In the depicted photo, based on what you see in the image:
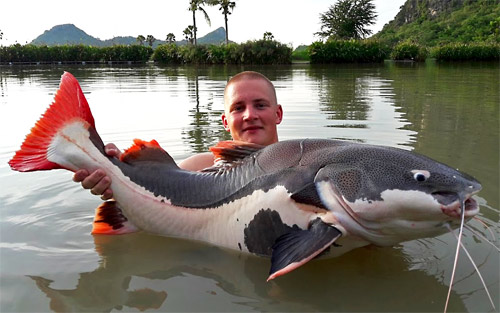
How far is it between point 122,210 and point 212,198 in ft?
2.37

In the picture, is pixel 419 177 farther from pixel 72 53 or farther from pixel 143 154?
pixel 72 53

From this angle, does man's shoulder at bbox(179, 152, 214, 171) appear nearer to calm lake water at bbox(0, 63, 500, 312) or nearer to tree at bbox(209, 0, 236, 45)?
calm lake water at bbox(0, 63, 500, 312)

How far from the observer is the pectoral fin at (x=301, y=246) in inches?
84.3

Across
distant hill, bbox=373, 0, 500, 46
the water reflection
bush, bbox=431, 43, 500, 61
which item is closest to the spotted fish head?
the water reflection

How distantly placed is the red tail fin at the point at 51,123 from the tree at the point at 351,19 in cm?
6032

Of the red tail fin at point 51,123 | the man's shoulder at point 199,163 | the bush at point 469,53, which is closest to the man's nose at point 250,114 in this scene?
the man's shoulder at point 199,163

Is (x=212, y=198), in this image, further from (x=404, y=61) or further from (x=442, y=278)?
(x=404, y=61)

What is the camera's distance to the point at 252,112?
384cm

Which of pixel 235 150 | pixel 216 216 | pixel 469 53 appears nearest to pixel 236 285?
pixel 216 216

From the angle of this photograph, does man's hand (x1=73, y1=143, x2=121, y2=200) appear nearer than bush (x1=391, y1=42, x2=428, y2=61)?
Yes

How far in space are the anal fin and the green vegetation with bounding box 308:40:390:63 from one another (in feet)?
113

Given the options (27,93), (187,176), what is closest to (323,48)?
(27,93)

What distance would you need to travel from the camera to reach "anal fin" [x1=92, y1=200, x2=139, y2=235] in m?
3.14

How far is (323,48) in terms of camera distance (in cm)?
3594
